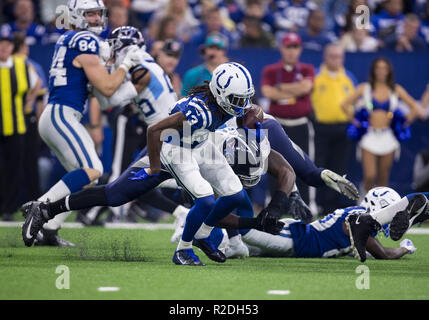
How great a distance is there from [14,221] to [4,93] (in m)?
1.57

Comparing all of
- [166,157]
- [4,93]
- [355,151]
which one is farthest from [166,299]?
[355,151]

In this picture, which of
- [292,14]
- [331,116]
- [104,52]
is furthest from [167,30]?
[104,52]

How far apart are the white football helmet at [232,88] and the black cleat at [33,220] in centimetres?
173

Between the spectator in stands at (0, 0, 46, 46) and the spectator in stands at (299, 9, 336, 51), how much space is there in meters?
3.75

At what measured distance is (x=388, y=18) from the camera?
40.9ft

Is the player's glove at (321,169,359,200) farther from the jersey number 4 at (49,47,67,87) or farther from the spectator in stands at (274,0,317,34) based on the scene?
the spectator in stands at (274,0,317,34)

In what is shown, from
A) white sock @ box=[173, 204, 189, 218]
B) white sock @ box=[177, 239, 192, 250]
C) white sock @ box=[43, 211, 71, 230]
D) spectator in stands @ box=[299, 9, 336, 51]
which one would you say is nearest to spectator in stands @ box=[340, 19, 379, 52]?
spectator in stands @ box=[299, 9, 336, 51]

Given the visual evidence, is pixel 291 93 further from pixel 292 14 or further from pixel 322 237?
pixel 322 237

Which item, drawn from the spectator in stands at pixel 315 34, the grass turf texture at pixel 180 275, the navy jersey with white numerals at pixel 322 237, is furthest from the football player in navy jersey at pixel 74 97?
the spectator in stands at pixel 315 34

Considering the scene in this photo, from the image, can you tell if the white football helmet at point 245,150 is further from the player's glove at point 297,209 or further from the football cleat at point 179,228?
the football cleat at point 179,228

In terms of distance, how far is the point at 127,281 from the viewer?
535cm

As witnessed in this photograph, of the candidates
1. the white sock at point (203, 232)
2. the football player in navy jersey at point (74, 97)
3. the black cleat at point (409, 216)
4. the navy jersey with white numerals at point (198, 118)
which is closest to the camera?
the navy jersey with white numerals at point (198, 118)

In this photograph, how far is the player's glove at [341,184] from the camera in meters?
6.57
